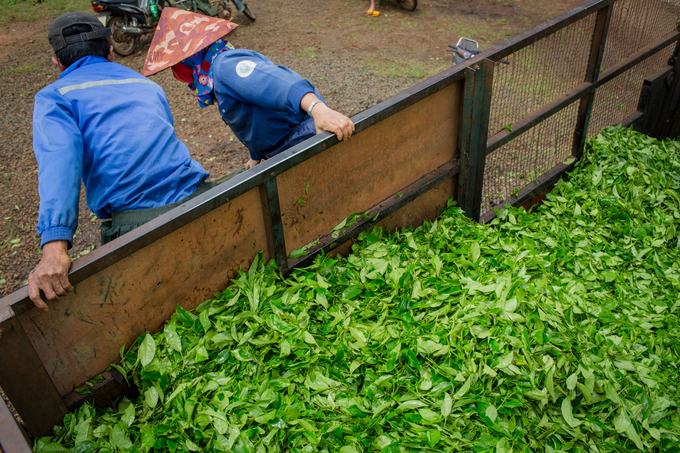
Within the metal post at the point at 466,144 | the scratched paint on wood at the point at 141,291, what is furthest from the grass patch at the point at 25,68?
the metal post at the point at 466,144

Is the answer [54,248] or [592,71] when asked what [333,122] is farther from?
[592,71]

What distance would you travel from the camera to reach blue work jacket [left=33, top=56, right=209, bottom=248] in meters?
2.12

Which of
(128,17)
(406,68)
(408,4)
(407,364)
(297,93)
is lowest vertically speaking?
(406,68)

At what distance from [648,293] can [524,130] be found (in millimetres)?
1227

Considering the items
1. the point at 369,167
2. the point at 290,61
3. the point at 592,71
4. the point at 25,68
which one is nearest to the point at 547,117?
the point at 592,71

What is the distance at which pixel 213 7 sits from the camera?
8828 mm

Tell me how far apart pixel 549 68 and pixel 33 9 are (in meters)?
11.5

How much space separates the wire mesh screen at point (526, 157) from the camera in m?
3.39

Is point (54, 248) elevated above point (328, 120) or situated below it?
below

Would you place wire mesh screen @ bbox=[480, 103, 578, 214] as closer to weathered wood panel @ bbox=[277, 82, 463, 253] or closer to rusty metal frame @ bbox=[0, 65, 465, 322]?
weathered wood panel @ bbox=[277, 82, 463, 253]

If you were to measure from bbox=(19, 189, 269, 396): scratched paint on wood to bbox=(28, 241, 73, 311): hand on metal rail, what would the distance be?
0.31ft

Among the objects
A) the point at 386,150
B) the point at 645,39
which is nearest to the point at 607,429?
the point at 386,150

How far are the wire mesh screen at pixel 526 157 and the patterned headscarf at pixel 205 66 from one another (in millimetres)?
1829

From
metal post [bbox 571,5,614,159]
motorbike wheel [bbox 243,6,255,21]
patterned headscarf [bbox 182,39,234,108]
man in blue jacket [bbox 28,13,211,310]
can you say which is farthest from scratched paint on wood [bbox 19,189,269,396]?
motorbike wheel [bbox 243,6,255,21]
